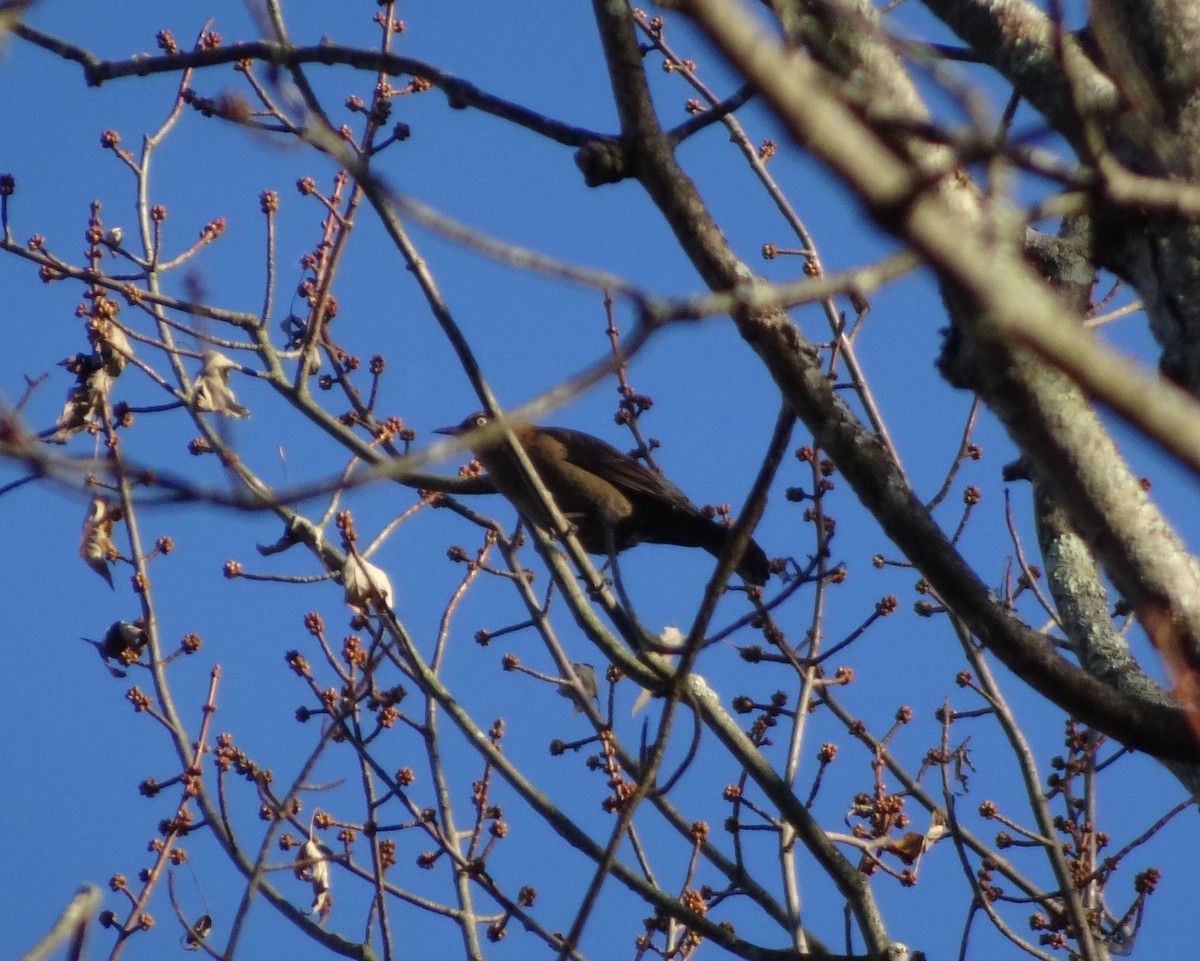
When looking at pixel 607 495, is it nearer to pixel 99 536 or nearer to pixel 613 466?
pixel 613 466

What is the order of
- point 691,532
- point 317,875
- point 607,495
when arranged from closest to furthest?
point 317,875 < point 607,495 < point 691,532

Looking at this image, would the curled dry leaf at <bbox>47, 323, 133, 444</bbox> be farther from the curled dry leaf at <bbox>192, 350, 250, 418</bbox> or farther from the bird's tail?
the bird's tail

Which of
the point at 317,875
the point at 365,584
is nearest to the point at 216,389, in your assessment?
the point at 365,584

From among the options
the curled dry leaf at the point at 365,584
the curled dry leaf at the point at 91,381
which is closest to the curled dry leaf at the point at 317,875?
the curled dry leaf at the point at 365,584

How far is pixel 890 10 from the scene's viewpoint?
11.9 ft

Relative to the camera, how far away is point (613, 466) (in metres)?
5.88

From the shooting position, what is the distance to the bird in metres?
5.80

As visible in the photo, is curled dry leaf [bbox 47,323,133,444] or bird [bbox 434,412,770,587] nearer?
curled dry leaf [bbox 47,323,133,444]

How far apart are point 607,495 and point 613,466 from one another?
0.13 metres

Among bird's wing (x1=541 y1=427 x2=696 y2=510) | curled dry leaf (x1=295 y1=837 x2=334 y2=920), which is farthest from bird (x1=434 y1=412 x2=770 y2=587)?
curled dry leaf (x1=295 y1=837 x2=334 y2=920)

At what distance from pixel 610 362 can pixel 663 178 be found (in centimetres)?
132

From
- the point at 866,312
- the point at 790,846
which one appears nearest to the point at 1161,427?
the point at 790,846

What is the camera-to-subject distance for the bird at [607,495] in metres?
5.80

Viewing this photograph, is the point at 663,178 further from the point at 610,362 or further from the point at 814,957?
the point at 814,957
